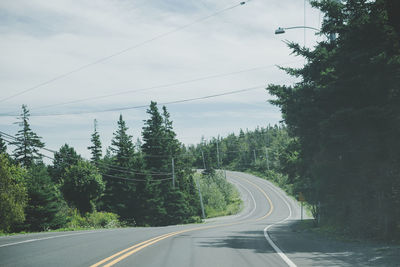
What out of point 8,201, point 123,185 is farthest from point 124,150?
point 8,201

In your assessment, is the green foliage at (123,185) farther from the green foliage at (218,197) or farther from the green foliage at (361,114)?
the green foliage at (361,114)

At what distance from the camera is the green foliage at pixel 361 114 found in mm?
12596

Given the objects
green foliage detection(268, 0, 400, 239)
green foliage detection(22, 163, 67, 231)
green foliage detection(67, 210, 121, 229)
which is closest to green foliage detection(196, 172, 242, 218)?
green foliage detection(67, 210, 121, 229)

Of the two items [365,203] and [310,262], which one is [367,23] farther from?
[310,262]

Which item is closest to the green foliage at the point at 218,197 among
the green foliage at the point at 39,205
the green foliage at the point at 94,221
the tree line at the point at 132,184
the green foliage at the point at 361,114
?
the tree line at the point at 132,184

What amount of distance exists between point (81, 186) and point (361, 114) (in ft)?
159

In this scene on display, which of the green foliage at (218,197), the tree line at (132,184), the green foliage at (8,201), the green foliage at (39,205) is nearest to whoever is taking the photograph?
the green foliage at (8,201)

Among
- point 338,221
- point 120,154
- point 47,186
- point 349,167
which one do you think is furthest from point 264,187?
point 349,167

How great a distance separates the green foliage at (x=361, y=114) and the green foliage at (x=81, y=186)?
43209 millimetres

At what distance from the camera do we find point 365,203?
1566 centimetres

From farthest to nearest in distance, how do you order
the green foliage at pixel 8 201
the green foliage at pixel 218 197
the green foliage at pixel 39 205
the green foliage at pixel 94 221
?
the green foliage at pixel 218 197, the green foliage at pixel 94 221, the green foliage at pixel 39 205, the green foliage at pixel 8 201

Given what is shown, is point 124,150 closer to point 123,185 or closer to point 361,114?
point 123,185

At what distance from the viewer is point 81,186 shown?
175 ft

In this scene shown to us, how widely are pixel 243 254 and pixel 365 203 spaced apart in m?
9.35
